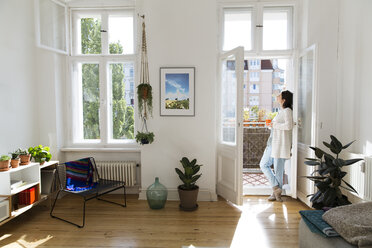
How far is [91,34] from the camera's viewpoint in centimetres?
417

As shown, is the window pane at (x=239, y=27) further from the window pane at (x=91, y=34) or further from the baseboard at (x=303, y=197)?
the baseboard at (x=303, y=197)

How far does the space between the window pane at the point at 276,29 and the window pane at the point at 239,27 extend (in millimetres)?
261

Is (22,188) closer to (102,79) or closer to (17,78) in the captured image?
(17,78)

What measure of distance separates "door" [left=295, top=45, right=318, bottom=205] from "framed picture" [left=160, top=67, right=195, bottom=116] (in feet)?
5.21

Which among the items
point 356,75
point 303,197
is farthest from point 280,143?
point 356,75

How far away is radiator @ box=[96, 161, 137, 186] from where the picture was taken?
154 inches

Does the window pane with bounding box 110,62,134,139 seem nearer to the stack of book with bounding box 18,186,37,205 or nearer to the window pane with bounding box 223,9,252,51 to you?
the stack of book with bounding box 18,186,37,205

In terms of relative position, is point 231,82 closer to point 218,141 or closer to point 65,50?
point 218,141

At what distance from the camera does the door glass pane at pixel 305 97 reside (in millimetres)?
3492

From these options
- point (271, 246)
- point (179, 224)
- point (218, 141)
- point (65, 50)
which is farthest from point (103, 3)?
point (271, 246)

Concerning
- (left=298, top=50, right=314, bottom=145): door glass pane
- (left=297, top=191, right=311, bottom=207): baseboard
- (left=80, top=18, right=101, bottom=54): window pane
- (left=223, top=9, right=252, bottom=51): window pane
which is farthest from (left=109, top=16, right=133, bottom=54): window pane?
(left=297, top=191, right=311, bottom=207): baseboard

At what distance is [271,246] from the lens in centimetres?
253

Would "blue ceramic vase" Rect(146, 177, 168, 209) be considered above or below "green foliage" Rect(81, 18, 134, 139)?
below

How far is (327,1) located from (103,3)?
346cm
